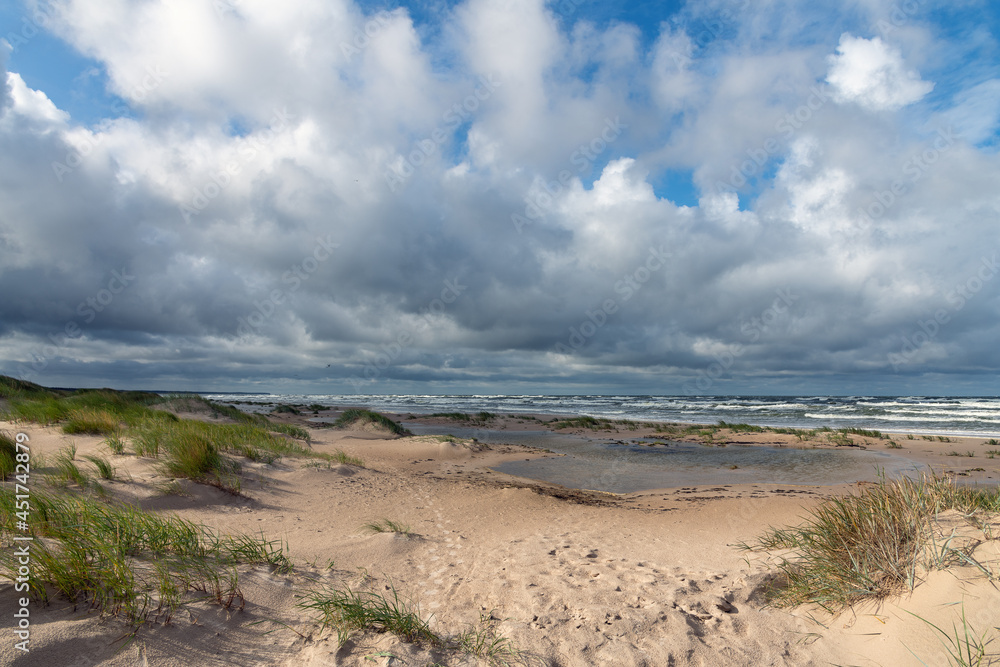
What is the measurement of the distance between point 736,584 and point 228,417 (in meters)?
22.0

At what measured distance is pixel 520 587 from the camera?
187 inches

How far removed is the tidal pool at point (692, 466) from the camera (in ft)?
43.1

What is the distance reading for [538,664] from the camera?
3.29m

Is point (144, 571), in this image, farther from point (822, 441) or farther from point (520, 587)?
point (822, 441)

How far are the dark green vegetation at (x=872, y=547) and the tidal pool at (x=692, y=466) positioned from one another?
7.39 metres

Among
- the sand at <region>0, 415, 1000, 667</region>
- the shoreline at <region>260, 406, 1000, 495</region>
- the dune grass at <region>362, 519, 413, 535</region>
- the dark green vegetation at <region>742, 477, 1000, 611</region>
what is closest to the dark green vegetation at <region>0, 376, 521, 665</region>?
the sand at <region>0, 415, 1000, 667</region>

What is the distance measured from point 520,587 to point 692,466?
13.0 meters

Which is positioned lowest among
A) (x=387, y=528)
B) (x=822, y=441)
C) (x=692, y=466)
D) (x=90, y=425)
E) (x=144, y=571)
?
(x=822, y=441)

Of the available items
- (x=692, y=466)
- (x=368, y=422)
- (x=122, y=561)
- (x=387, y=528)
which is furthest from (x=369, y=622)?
(x=368, y=422)

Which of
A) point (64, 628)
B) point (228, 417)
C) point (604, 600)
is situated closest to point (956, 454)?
point (604, 600)

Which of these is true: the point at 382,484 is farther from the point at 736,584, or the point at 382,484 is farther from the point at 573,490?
the point at 736,584

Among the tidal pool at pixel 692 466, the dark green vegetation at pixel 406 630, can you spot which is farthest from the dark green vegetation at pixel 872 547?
the tidal pool at pixel 692 466

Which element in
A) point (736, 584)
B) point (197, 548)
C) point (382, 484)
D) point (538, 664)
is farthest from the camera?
point (382, 484)

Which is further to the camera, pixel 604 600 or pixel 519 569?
pixel 519 569
